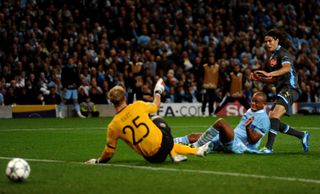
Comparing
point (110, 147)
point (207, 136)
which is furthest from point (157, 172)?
point (207, 136)

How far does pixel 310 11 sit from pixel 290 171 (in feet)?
86.1

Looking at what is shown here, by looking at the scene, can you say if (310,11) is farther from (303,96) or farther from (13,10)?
(13,10)

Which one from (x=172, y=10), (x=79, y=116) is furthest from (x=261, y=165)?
(x=172, y=10)

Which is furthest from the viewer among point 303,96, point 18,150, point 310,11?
point 310,11

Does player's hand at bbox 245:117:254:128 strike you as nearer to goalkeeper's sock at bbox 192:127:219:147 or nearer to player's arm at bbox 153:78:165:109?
goalkeeper's sock at bbox 192:127:219:147

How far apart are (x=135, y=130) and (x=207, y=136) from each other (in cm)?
189

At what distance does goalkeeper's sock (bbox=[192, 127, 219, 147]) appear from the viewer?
11375 millimetres

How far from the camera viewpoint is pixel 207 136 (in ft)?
37.7

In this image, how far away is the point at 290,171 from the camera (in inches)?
378

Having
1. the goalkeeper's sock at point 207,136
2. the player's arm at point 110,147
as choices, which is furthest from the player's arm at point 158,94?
the goalkeeper's sock at point 207,136

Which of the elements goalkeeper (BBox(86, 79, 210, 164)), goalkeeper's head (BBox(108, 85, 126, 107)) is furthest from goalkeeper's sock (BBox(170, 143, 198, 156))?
goalkeeper's head (BBox(108, 85, 126, 107))

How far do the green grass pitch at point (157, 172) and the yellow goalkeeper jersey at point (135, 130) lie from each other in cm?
32

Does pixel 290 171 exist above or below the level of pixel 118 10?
below

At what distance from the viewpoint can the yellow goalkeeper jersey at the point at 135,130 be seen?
9.95m
